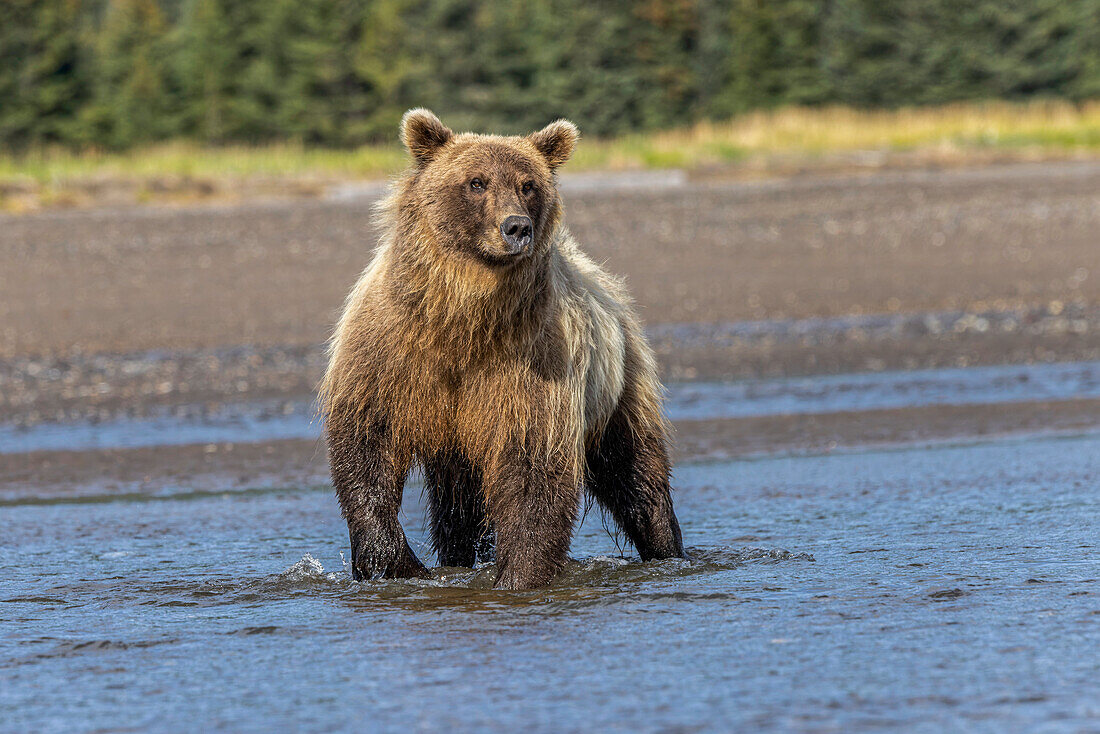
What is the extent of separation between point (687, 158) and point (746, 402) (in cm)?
1560

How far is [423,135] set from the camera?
532 cm

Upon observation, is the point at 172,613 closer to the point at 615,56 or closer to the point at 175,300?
the point at 175,300

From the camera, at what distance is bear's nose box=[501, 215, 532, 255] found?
4.82m

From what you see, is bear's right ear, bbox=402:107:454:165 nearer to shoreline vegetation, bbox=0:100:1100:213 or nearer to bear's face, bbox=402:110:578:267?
bear's face, bbox=402:110:578:267

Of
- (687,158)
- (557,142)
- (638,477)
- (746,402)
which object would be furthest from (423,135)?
(687,158)

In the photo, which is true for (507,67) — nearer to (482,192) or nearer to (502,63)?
(502,63)

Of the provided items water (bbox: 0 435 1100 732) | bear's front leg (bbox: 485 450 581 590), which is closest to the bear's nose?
bear's front leg (bbox: 485 450 581 590)

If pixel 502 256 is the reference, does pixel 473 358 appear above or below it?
below

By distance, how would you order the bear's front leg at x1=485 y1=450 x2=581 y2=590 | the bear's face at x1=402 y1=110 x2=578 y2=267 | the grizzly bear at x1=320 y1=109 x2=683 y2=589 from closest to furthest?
the bear's face at x1=402 y1=110 x2=578 y2=267
the grizzly bear at x1=320 y1=109 x2=683 y2=589
the bear's front leg at x1=485 y1=450 x2=581 y2=590

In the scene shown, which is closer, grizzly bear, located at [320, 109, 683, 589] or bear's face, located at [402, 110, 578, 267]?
bear's face, located at [402, 110, 578, 267]

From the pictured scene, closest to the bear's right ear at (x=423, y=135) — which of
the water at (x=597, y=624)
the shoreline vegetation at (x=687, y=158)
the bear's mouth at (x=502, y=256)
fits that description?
the bear's mouth at (x=502, y=256)

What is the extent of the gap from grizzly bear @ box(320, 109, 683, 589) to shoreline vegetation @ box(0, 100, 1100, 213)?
16.4 meters

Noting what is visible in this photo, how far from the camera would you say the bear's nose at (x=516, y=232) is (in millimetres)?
4824

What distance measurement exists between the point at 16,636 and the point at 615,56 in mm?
38536
